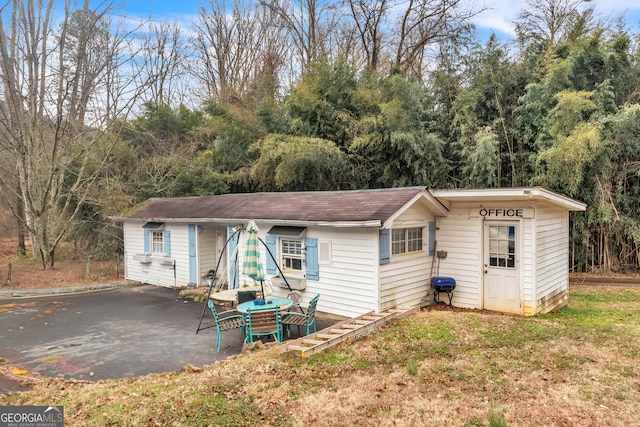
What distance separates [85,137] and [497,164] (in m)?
15.9

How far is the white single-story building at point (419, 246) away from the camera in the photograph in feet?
28.8

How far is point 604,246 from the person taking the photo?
13.9m

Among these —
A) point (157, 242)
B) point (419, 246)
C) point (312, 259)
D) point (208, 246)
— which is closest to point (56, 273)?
point (157, 242)

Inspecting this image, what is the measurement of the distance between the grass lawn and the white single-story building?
5.89ft

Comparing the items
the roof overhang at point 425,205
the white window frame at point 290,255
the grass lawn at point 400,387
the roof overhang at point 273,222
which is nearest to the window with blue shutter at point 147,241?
the roof overhang at point 273,222

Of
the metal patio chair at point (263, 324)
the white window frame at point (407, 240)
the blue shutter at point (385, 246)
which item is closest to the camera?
the metal patio chair at point (263, 324)

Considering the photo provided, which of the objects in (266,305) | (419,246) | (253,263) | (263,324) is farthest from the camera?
(419,246)

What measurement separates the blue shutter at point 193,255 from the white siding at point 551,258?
30.3 ft

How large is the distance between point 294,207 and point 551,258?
633 cm

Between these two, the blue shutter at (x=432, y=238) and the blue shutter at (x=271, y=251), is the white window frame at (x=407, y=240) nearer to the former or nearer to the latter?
the blue shutter at (x=432, y=238)

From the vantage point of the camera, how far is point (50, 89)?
15398 millimetres

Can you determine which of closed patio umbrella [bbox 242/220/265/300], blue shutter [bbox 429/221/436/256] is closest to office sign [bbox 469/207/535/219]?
blue shutter [bbox 429/221/436/256]

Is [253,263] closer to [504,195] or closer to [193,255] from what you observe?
[504,195]

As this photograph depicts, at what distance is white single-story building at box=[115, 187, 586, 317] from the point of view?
8789mm
